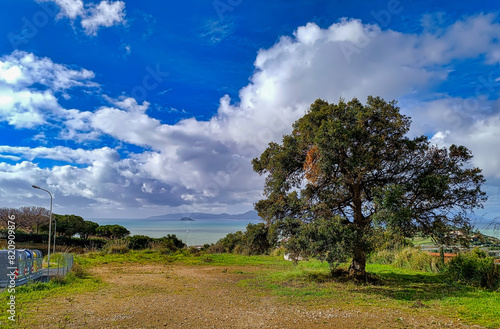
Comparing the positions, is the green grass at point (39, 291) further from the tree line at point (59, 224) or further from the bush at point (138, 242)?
the tree line at point (59, 224)

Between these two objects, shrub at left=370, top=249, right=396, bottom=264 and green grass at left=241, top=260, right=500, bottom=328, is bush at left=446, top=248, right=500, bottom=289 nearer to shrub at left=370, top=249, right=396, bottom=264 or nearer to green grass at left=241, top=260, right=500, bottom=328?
green grass at left=241, top=260, right=500, bottom=328

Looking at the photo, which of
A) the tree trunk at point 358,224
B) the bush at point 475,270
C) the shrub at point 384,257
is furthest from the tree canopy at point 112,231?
the bush at point 475,270

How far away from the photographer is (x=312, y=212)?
13.5 metres

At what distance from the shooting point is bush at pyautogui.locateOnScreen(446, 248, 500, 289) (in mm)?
12500

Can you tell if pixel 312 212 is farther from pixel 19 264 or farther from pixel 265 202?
pixel 19 264

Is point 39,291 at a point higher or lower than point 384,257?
higher

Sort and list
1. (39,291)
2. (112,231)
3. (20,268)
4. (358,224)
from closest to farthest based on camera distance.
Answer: (39,291) → (20,268) → (358,224) → (112,231)

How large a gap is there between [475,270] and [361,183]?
233 inches

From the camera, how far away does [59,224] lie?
4734cm

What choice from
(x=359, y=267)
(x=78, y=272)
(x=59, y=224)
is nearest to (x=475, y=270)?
(x=359, y=267)

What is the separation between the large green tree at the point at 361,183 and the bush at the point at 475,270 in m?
1.99

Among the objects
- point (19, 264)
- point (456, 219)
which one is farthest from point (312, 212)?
point (19, 264)

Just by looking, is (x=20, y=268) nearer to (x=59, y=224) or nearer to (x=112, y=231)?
(x=59, y=224)

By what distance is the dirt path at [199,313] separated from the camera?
7832 mm
